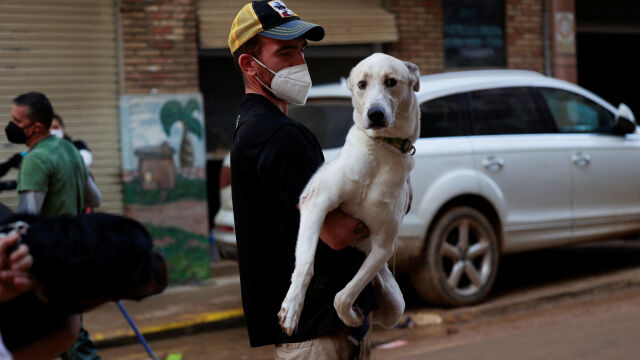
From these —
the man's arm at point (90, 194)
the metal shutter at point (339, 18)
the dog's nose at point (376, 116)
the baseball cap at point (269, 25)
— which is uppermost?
the metal shutter at point (339, 18)

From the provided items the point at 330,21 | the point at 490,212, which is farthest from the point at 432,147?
the point at 330,21

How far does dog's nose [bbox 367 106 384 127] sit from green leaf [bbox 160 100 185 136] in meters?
7.01

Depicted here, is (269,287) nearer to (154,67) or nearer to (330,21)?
(154,67)

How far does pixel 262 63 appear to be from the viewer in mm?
2693

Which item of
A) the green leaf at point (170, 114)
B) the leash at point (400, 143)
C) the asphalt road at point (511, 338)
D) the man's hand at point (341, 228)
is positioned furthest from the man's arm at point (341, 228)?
the green leaf at point (170, 114)

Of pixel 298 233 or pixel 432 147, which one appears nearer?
pixel 298 233

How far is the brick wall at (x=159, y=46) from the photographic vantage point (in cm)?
888

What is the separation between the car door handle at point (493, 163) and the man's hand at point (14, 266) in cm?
593

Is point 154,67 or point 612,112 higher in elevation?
point 154,67

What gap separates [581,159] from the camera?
25.6ft

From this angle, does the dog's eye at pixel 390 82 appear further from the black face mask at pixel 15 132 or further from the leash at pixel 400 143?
the black face mask at pixel 15 132

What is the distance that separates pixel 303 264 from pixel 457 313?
5.07m

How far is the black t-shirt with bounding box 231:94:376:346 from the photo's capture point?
8.09 feet

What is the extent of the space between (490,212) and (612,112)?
191 cm
